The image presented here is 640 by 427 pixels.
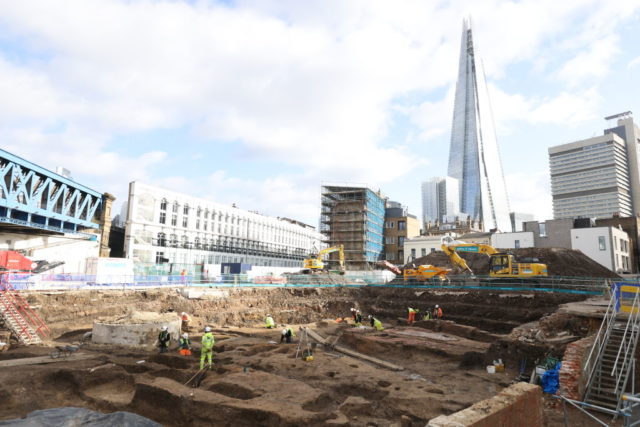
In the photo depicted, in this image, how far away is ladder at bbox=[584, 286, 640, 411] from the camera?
33.3 feet

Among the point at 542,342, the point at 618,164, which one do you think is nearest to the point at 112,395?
the point at 542,342

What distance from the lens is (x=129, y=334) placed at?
17391 mm

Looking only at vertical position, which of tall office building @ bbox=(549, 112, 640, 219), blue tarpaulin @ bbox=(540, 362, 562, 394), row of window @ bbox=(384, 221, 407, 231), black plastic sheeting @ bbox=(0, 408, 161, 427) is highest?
tall office building @ bbox=(549, 112, 640, 219)

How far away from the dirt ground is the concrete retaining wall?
544mm

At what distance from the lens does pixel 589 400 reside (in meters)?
10.3

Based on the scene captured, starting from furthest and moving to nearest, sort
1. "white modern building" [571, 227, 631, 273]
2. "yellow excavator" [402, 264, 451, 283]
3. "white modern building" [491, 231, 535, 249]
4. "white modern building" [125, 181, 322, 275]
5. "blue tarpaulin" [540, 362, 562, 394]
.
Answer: "white modern building" [491, 231, 535, 249]
"white modern building" [571, 227, 631, 273]
"white modern building" [125, 181, 322, 275]
"yellow excavator" [402, 264, 451, 283]
"blue tarpaulin" [540, 362, 562, 394]

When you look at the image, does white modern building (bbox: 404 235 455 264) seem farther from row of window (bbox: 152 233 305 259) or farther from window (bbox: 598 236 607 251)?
row of window (bbox: 152 233 305 259)

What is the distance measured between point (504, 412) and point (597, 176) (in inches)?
8254

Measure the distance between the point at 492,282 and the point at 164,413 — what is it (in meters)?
30.3

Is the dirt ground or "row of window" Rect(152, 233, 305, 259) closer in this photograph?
the dirt ground

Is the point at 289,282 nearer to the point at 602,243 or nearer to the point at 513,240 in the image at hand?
the point at 513,240

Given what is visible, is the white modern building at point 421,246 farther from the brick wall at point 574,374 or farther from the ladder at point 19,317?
the ladder at point 19,317

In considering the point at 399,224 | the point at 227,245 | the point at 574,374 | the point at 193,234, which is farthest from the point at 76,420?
the point at 399,224

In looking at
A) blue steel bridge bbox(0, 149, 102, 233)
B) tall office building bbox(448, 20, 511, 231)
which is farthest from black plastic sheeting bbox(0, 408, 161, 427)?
tall office building bbox(448, 20, 511, 231)
